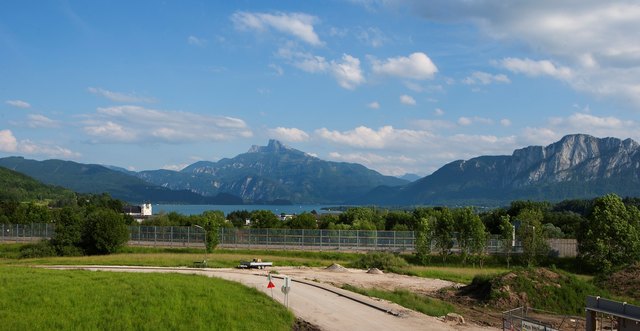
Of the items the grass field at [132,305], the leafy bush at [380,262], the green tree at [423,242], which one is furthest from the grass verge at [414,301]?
the green tree at [423,242]

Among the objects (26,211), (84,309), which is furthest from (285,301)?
(26,211)

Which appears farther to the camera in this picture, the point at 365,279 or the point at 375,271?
the point at 375,271

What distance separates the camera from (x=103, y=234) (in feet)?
246

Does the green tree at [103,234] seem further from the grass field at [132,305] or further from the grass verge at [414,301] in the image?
the grass verge at [414,301]

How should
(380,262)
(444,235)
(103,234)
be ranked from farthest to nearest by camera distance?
(103,234), (444,235), (380,262)

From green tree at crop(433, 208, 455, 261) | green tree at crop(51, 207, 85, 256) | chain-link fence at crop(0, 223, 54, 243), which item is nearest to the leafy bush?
green tree at crop(433, 208, 455, 261)

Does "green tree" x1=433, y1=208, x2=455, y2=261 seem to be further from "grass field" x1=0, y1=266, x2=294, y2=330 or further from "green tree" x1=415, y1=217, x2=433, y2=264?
"grass field" x1=0, y1=266, x2=294, y2=330

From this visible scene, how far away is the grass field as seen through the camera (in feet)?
79.2

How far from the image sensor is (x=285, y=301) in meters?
31.8

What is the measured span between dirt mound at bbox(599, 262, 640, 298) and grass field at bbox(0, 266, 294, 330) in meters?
25.8

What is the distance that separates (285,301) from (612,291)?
24506 millimetres

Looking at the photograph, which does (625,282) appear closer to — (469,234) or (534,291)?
(534,291)

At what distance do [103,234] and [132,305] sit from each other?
51211 mm

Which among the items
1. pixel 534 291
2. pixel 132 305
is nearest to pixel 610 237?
pixel 534 291
